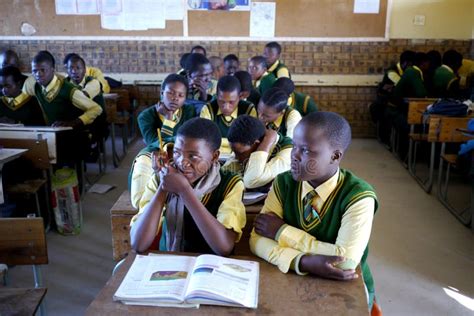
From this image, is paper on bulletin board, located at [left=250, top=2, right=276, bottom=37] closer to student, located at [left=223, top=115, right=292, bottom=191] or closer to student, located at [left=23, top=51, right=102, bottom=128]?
student, located at [left=23, top=51, right=102, bottom=128]

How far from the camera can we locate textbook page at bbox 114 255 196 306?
1.09 meters

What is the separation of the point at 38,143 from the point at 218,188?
1.96m

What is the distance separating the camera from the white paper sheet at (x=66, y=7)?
21.5 ft

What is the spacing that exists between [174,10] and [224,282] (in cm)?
592

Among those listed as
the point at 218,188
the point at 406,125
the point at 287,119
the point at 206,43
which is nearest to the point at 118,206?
the point at 218,188

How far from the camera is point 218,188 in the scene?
1.58m

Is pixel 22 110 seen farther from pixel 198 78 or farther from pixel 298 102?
pixel 298 102

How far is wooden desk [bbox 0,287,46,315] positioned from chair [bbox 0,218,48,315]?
0.10 metres

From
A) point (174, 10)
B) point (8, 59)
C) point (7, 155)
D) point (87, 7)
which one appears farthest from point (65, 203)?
point (87, 7)

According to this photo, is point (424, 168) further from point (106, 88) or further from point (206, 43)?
point (106, 88)

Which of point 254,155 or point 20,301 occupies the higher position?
point 254,155

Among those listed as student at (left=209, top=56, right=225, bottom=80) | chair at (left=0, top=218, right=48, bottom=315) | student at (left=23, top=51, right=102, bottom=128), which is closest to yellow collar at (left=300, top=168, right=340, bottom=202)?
chair at (left=0, top=218, right=48, bottom=315)

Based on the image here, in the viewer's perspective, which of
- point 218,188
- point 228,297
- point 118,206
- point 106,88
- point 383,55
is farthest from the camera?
point 383,55

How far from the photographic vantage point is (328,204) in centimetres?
142
